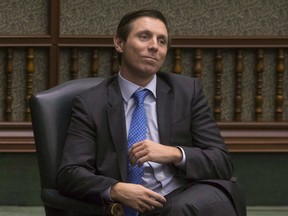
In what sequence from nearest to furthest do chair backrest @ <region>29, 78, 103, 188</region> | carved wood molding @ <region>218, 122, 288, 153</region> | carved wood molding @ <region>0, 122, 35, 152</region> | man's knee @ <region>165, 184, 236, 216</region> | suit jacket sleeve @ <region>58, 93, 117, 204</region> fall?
1. man's knee @ <region>165, 184, 236, 216</region>
2. suit jacket sleeve @ <region>58, 93, 117, 204</region>
3. chair backrest @ <region>29, 78, 103, 188</region>
4. carved wood molding @ <region>0, 122, 35, 152</region>
5. carved wood molding @ <region>218, 122, 288, 153</region>

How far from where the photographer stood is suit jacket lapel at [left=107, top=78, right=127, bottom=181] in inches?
194

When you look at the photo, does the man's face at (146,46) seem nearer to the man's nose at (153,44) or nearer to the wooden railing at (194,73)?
the man's nose at (153,44)

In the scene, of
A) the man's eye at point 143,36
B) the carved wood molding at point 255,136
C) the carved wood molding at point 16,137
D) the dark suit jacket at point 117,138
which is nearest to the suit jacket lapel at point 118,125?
the dark suit jacket at point 117,138

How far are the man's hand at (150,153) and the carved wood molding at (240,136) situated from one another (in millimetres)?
2887

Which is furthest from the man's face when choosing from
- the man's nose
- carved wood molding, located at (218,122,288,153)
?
carved wood molding, located at (218,122,288,153)

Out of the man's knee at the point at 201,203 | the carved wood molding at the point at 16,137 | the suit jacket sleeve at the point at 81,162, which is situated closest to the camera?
the man's knee at the point at 201,203

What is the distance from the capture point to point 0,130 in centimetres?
771

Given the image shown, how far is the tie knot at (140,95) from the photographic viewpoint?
200 inches

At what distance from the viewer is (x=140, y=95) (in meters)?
5.08

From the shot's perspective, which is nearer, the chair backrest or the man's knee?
the man's knee

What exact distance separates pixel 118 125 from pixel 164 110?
22 cm

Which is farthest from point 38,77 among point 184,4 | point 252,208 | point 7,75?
point 252,208

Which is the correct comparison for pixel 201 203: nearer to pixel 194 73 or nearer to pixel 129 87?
pixel 129 87

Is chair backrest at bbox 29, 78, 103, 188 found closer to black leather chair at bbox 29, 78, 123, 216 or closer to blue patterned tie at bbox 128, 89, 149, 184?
black leather chair at bbox 29, 78, 123, 216
